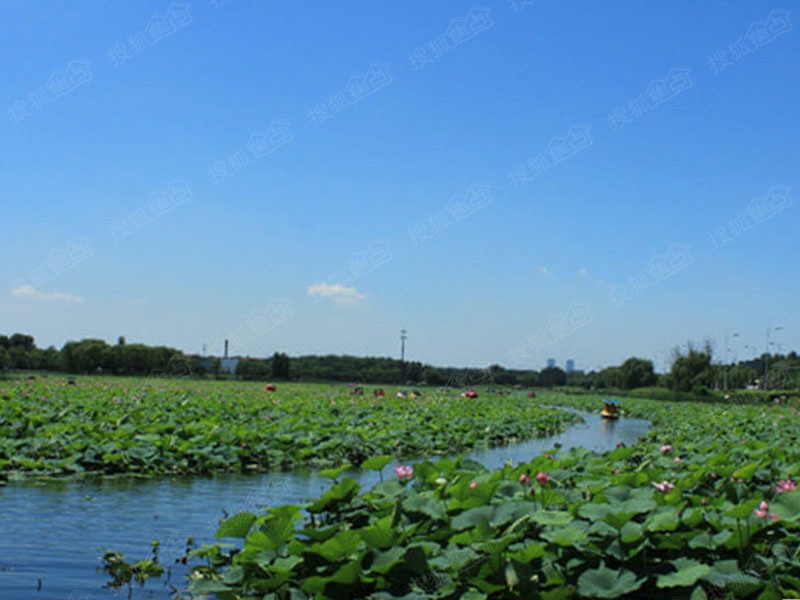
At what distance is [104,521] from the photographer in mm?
6336

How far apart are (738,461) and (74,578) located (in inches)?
231

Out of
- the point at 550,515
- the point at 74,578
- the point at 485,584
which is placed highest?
the point at 550,515

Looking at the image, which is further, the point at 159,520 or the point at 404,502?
the point at 159,520

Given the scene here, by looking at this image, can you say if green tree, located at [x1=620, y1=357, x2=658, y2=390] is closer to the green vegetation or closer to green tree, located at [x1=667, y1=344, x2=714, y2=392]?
green tree, located at [x1=667, y1=344, x2=714, y2=392]

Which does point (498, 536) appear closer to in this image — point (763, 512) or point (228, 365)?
point (763, 512)

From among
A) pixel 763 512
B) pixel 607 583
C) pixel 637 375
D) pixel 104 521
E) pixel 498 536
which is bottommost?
pixel 104 521

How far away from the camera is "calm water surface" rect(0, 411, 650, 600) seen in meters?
4.69

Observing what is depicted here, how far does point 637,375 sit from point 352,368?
2743cm

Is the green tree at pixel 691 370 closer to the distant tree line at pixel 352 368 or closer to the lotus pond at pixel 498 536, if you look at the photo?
the distant tree line at pixel 352 368

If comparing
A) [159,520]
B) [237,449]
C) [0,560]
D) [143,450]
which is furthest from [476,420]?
[0,560]

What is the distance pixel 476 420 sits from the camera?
18406 mm

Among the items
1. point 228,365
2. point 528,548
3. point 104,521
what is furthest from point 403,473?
point 228,365

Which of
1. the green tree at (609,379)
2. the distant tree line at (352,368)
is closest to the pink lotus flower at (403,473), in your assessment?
the distant tree line at (352,368)

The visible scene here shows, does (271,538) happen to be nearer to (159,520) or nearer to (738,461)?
(159,520)
